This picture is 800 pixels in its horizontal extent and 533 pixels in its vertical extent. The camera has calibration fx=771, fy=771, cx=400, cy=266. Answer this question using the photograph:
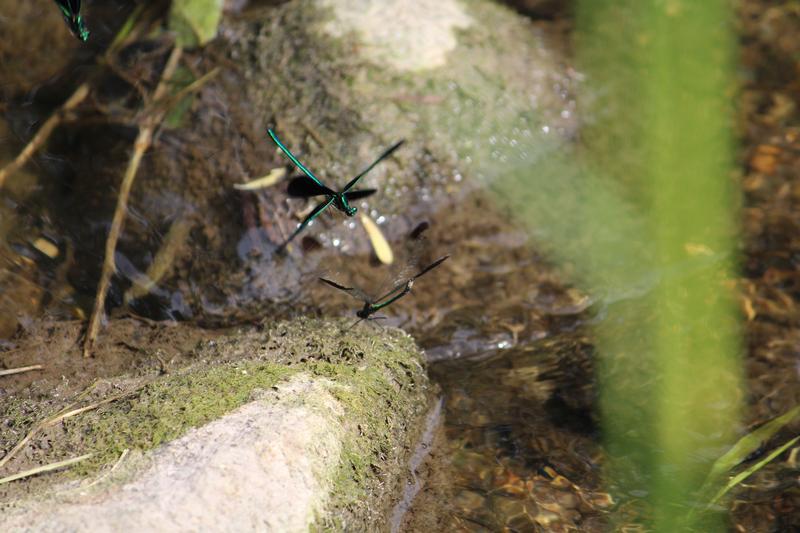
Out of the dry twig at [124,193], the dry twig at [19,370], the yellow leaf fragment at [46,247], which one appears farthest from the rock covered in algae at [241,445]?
the yellow leaf fragment at [46,247]

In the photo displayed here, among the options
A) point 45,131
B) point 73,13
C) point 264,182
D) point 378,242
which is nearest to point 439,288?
point 378,242

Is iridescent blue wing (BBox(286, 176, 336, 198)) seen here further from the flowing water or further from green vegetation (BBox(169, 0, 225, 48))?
green vegetation (BBox(169, 0, 225, 48))

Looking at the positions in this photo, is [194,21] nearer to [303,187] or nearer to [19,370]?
[303,187]

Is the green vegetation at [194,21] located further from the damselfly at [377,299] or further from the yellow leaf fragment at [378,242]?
the damselfly at [377,299]

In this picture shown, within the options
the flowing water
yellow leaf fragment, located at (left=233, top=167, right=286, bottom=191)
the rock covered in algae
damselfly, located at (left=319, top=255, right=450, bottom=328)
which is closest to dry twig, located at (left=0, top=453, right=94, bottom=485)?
the rock covered in algae

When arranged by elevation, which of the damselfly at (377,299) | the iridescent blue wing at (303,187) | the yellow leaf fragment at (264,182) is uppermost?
the iridescent blue wing at (303,187)

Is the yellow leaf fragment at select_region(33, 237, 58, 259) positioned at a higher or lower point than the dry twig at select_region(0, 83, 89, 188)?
lower
